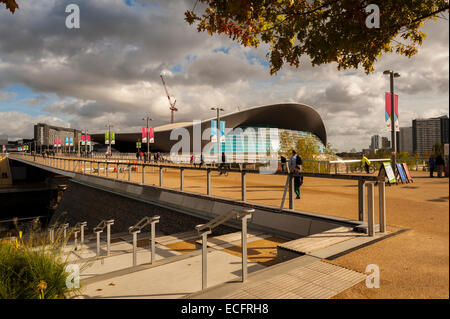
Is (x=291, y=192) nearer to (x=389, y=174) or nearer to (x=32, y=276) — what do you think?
(x=32, y=276)

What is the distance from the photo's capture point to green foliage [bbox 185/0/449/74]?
5410 mm

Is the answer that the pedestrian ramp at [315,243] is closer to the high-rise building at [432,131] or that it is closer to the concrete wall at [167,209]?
the concrete wall at [167,209]

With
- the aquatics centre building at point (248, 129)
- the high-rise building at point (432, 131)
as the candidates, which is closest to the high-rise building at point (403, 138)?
the high-rise building at point (432, 131)

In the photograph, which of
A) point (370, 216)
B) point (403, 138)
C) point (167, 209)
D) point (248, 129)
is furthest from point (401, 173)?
point (248, 129)

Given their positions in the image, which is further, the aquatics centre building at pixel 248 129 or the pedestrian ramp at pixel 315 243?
the aquatics centre building at pixel 248 129

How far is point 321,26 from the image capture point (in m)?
6.28

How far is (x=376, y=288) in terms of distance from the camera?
12.0 ft

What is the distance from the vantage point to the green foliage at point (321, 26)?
17.7 feet

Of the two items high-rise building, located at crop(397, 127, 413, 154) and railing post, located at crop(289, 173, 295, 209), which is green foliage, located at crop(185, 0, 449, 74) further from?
high-rise building, located at crop(397, 127, 413, 154)

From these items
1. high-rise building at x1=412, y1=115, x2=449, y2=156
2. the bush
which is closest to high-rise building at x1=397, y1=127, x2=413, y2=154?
high-rise building at x1=412, y1=115, x2=449, y2=156

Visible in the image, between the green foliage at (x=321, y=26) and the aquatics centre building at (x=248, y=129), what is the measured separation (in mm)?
77052

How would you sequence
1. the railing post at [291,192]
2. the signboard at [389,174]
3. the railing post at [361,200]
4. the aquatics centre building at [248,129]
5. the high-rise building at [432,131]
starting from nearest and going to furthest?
the high-rise building at [432,131] → the railing post at [361,200] → the railing post at [291,192] → the signboard at [389,174] → the aquatics centre building at [248,129]

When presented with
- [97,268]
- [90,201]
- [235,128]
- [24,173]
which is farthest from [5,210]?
[235,128]
